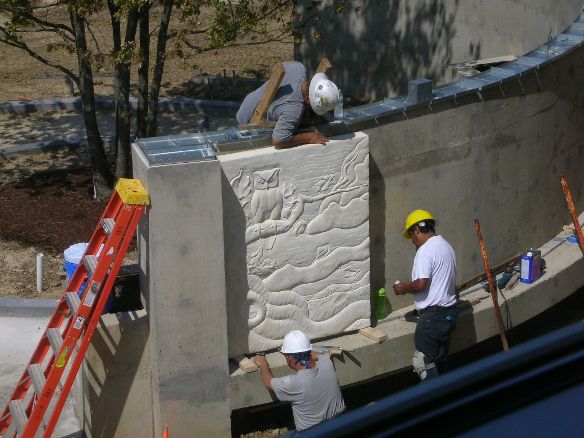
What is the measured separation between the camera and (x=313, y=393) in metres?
6.36

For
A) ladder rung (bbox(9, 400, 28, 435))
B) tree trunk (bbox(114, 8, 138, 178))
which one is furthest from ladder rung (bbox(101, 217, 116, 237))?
tree trunk (bbox(114, 8, 138, 178))

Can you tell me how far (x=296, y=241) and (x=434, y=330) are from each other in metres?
1.26

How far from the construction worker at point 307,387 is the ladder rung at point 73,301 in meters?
1.43

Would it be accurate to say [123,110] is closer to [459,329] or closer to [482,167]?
[482,167]

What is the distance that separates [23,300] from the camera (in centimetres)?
928

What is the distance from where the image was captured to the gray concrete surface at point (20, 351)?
25.2ft

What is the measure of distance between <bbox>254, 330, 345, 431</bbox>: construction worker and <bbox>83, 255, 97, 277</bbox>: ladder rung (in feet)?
4.70

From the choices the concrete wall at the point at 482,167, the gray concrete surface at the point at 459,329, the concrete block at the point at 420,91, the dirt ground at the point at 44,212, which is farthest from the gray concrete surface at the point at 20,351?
the concrete block at the point at 420,91

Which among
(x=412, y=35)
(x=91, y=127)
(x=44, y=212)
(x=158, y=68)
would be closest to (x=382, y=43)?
(x=412, y=35)

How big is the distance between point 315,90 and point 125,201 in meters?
1.65

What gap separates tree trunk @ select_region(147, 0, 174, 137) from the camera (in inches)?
428

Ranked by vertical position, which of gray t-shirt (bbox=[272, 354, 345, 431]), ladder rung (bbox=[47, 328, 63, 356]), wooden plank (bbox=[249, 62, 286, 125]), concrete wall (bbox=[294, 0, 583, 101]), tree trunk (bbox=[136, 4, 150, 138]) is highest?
concrete wall (bbox=[294, 0, 583, 101])

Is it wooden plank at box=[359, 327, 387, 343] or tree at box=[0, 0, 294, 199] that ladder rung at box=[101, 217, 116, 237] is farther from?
tree at box=[0, 0, 294, 199]

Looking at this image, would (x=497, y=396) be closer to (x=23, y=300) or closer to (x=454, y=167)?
(x=454, y=167)
